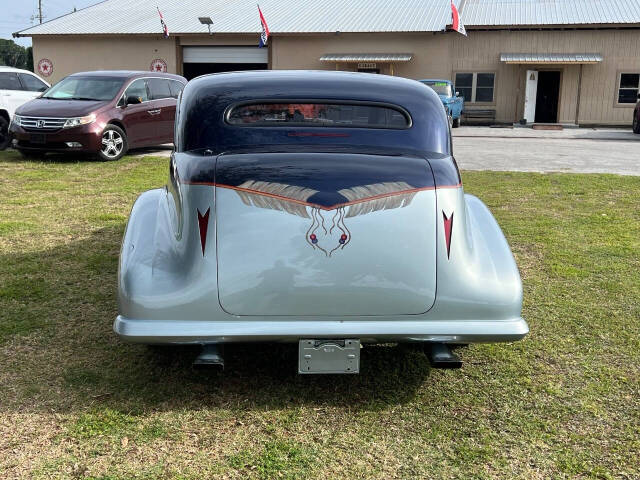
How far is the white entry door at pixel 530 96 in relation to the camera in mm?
27219

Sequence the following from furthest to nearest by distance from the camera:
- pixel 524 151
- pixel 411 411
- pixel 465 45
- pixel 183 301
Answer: pixel 465 45, pixel 524 151, pixel 411 411, pixel 183 301

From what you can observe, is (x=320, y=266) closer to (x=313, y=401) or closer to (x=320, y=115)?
(x=313, y=401)

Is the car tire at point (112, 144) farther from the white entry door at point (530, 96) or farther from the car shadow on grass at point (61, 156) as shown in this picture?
the white entry door at point (530, 96)

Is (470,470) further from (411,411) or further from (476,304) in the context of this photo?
(476,304)

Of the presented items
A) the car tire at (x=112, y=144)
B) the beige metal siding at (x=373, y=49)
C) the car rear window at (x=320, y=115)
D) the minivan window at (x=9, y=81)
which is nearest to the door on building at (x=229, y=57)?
the beige metal siding at (x=373, y=49)

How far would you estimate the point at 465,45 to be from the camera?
27.9 meters

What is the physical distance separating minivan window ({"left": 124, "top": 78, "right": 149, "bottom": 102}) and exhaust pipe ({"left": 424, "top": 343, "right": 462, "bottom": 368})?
1038 cm

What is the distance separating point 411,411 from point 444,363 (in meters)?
0.31

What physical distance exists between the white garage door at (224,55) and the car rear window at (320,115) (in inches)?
1102

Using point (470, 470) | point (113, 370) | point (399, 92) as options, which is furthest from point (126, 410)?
point (399, 92)

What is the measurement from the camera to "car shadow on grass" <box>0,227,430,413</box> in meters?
3.22

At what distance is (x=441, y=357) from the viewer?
3.06 metres

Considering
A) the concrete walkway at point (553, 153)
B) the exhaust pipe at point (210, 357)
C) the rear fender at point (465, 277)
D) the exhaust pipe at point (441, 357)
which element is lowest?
the concrete walkway at point (553, 153)

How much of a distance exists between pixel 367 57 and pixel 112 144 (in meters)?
18.6
